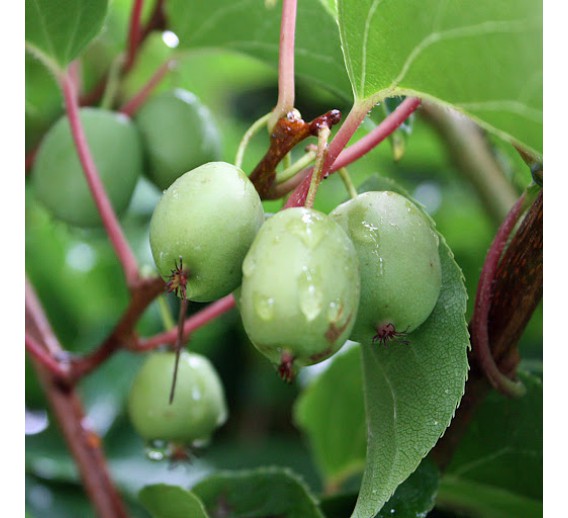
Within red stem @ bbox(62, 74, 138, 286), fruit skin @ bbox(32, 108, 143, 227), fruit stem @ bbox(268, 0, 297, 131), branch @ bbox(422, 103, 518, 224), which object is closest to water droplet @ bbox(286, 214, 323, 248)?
fruit stem @ bbox(268, 0, 297, 131)

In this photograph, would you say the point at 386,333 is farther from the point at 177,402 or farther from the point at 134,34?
the point at 134,34

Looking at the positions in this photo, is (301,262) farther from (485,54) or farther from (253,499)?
(253,499)

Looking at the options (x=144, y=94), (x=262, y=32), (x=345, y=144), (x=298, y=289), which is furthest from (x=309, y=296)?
(x=144, y=94)

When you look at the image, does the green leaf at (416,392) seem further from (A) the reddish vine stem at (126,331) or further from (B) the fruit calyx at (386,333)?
(A) the reddish vine stem at (126,331)

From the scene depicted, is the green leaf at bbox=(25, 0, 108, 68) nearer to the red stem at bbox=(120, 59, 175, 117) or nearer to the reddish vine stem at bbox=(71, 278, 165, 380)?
the red stem at bbox=(120, 59, 175, 117)

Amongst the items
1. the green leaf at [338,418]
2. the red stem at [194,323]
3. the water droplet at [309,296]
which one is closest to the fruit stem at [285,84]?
the water droplet at [309,296]

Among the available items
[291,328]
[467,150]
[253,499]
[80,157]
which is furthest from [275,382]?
[291,328]

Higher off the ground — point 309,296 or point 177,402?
point 309,296
